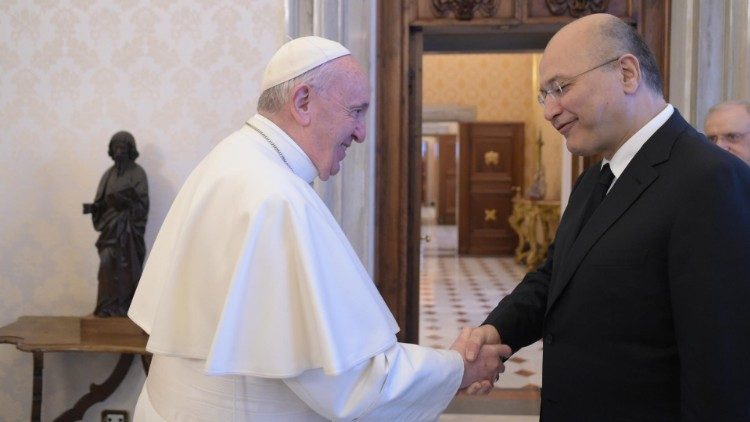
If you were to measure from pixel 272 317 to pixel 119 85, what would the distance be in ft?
9.20

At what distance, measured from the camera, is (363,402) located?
5.55ft

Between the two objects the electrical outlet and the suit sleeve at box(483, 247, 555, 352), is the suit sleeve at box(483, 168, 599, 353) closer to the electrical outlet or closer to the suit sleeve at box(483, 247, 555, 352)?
the suit sleeve at box(483, 247, 555, 352)

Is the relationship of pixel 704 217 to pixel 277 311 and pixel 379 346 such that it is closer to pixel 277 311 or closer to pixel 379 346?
pixel 379 346

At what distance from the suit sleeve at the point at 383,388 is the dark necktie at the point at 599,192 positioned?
1.91 ft

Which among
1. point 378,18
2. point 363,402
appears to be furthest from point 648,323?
point 378,18

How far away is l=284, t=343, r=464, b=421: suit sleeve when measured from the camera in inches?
66.8

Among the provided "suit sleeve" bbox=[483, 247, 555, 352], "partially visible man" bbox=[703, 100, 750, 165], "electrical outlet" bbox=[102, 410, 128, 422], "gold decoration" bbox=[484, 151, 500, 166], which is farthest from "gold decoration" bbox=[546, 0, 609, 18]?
"gold decoration" bbox=[484, 151, 500, 166]

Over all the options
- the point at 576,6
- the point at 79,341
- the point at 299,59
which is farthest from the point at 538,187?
the point at 299,59

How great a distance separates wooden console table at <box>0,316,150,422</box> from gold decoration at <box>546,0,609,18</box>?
3.23 meters

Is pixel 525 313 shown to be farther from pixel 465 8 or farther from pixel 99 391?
pixel 465 8

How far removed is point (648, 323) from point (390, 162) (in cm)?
313

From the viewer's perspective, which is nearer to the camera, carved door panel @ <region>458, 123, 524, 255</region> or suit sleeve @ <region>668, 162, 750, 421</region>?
suit sleeve @ <region>668, 162, 750, 421</region>

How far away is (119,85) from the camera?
407 centimetres

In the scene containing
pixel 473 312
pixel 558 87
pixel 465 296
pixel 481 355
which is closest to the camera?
pixel 558 87
